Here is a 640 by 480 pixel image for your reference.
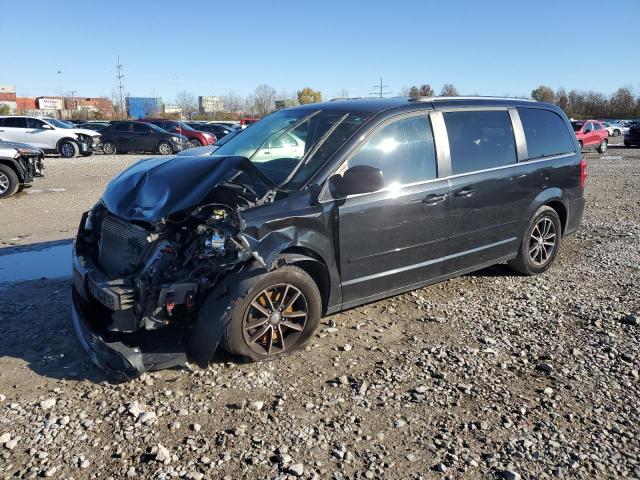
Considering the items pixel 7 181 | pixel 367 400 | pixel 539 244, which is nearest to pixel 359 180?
pixel 367 400

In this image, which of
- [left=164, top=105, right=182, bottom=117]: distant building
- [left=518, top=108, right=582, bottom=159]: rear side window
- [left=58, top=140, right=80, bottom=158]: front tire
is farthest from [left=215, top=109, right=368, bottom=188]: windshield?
[left=164, top=105, right=182, bottom=117]: distant building

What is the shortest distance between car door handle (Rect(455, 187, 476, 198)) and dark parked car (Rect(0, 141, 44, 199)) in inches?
391

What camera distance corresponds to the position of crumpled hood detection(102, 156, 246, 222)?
3669 millimetres

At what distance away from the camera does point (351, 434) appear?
3.02 metres

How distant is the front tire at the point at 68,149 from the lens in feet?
69.9

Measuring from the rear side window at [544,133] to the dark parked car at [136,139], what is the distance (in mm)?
20906

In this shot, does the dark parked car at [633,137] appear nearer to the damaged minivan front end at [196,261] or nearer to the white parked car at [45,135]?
the white parked car at [45,135]

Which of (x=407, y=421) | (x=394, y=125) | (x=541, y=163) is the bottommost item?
(x=407, y=421)

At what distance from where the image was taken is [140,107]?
75.7m

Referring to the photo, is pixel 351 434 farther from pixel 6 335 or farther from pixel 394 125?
pixel 6 335

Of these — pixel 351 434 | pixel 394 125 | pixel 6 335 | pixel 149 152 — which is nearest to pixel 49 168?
pixel 149 152

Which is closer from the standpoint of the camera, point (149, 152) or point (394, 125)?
point (394, 125)

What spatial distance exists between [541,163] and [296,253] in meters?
3.24

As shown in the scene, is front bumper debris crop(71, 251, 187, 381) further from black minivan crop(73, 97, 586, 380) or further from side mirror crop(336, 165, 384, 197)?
side mirror crop(336, 165, 384, 197)
